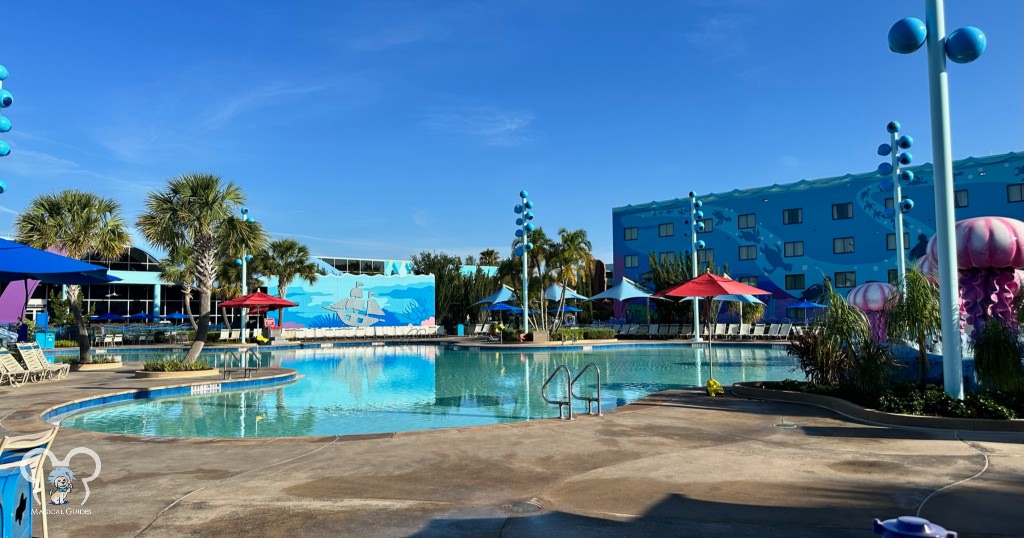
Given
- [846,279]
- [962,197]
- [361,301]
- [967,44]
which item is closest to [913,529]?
[967,44]

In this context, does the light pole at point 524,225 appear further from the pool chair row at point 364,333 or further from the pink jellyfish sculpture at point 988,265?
the pink jellyfish sculpture at point 988,265

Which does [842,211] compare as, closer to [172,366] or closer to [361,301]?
[361,301]

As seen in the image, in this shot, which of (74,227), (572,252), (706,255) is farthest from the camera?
(706,255)

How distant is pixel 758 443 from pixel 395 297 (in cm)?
4004

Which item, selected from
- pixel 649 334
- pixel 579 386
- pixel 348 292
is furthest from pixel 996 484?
A: pixel 348 292

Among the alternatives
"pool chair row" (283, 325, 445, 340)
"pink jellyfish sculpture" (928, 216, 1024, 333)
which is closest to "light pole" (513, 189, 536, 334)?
"pool chair row" (283, 325, 445, 340)

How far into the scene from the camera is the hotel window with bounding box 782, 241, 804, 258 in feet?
136

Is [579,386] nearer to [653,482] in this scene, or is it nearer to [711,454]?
[711,454]

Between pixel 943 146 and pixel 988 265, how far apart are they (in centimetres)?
315

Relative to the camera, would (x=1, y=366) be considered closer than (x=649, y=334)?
Yes

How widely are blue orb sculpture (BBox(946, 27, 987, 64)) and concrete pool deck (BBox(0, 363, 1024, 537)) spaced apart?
4848 millimetres

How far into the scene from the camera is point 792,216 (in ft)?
138

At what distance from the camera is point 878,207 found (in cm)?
3847

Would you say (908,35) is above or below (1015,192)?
below
